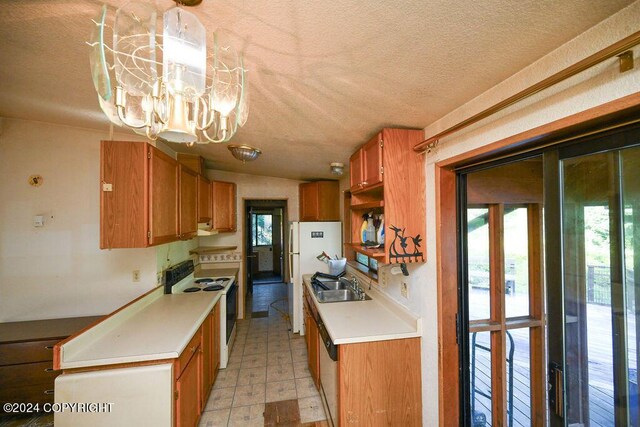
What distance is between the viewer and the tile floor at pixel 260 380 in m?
2.04

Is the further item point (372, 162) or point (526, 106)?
point (372, 162)

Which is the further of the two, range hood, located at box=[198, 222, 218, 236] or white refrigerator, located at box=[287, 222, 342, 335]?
white refrigerator, located at box=[287, 222, 342, 335]

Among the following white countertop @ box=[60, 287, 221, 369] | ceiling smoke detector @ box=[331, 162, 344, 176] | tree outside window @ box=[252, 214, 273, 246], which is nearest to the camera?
white countertop @ box=[60, 287, 221, 369]

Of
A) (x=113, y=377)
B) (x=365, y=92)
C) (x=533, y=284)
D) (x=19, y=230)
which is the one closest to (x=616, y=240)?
(x=365, y=92)

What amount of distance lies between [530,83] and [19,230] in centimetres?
389

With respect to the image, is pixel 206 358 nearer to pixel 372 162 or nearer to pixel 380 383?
pixel 380 383

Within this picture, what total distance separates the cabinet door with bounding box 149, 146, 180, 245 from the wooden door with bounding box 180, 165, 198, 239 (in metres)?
0.13

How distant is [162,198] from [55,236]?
1326 millimetres

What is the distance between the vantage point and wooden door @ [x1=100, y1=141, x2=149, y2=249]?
1651 millimetres

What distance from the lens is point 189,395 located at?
171 cm

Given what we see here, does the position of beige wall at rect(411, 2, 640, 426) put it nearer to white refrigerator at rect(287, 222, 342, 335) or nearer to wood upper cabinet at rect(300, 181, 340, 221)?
white refrigerator at rect(287, 222, 342, 335)

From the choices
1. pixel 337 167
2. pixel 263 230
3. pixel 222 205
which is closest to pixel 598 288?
pixel 337 167

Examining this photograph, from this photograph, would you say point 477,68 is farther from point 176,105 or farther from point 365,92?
point 176,105

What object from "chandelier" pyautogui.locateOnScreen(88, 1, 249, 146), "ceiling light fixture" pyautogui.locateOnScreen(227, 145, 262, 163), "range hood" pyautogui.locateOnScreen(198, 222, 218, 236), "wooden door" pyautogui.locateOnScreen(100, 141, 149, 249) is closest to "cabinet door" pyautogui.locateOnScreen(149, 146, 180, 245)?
"wooden door" pyautogui.locateOnScreen(100, 141, 149, 249)
